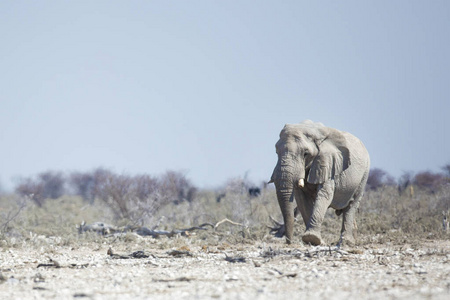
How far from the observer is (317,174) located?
37.9 feet

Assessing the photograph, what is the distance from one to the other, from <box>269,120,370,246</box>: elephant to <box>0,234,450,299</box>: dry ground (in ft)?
2.30

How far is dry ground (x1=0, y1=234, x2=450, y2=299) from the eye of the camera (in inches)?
252

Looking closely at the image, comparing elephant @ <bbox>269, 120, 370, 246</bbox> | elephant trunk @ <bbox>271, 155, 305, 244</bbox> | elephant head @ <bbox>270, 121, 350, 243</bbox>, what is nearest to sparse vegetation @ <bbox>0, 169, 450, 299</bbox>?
elephant @ <bbox>269, 120, 370, 246</bbox>

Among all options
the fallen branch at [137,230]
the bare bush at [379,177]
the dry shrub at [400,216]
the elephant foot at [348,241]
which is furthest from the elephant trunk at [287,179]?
the bare bush at [379,177]

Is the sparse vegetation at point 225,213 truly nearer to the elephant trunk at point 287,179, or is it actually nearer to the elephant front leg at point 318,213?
the elephant front leg at point 318,213

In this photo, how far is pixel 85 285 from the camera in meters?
7.27

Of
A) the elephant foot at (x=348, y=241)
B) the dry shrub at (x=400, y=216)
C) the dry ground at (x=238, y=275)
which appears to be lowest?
the dry ground at (x=238, y=275)

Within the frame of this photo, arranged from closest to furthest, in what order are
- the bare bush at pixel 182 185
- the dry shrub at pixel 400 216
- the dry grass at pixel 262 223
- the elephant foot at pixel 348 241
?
the elephant foot at pixel 348 241 < the dry grass at pixel 262 223 < the dry shrub at pixel 400 216 < the bare bush at pixel 182 185

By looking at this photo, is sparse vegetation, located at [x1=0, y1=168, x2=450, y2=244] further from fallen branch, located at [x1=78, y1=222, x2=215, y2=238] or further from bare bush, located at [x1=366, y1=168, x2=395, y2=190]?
bare bush, located at [x1=366, y1=168, x2=395, y2=190]

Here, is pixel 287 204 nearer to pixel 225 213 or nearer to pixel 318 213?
pixel 318 213

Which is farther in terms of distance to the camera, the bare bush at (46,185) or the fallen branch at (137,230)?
the bare bush at (46,185)

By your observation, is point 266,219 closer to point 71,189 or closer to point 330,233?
point 330,233

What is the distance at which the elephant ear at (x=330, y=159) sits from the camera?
37.9 feet

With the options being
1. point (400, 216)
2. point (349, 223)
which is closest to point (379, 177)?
point (400, 216)
